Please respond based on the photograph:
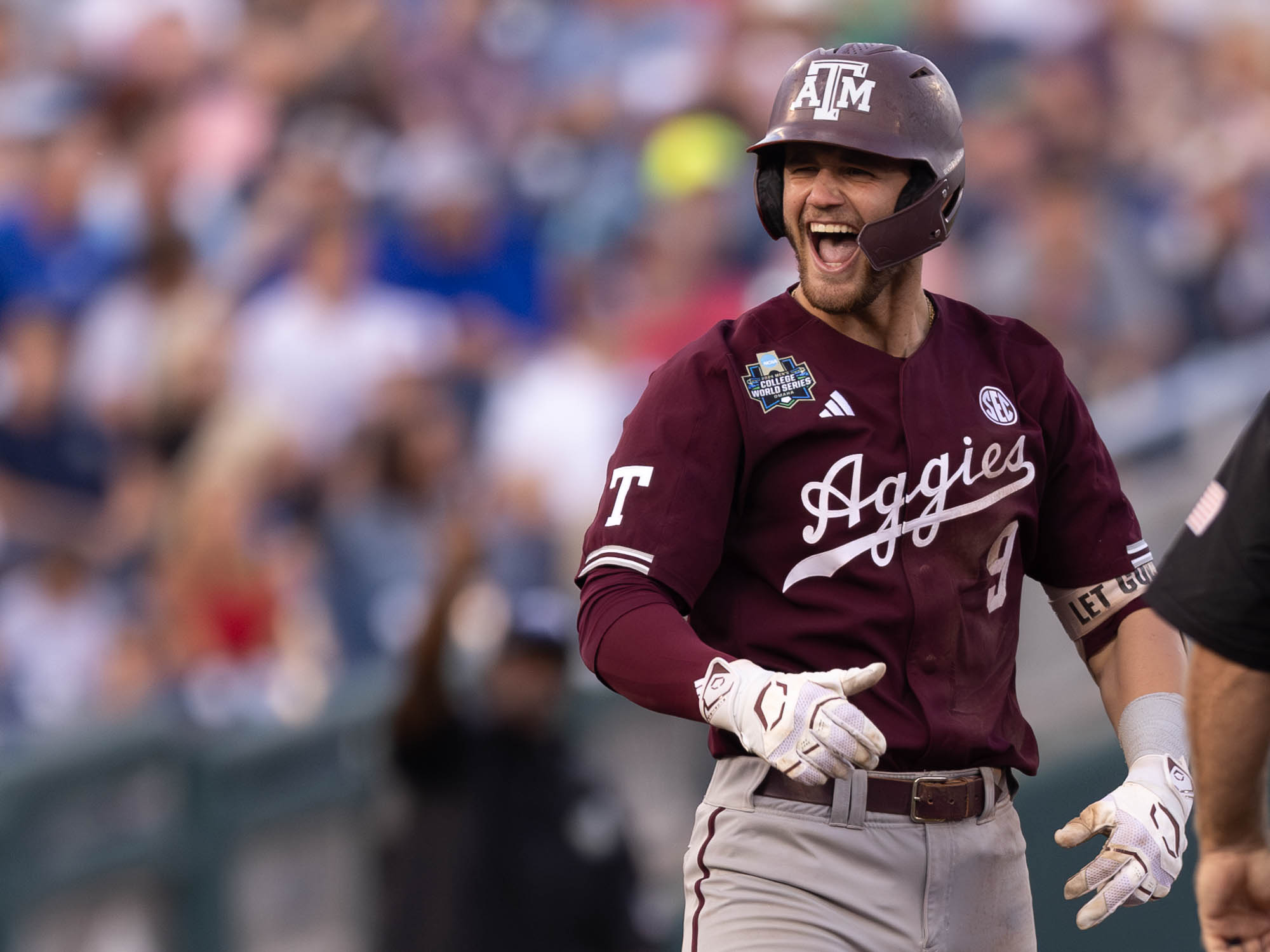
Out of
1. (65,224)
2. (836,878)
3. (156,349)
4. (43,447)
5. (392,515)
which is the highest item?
(65,224)

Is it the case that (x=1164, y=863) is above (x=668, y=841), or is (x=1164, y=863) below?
below

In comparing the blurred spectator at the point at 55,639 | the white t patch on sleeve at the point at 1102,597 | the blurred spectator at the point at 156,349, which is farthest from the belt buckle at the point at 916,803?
the blurred spectator at the point at 156,349

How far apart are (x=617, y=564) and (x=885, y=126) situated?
855 millimetres

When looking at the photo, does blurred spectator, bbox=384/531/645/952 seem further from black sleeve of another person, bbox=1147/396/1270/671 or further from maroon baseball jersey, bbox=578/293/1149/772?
black sleeve of another person, bbox=1147/396/1270/671

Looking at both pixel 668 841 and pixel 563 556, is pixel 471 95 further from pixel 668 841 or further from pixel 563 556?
pixel 668 841

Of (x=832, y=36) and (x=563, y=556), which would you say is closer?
(x=563, y=556)

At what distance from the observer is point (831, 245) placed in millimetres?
2939

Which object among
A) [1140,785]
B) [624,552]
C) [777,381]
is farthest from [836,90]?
[1140,785]

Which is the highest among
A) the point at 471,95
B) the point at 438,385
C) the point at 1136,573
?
the point at 471,95

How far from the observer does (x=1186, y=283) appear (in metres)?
8.62

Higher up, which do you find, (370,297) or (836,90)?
(370,297)

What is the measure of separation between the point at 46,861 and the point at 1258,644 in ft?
13.1

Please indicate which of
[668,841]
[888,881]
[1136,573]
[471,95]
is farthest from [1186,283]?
[888,881]

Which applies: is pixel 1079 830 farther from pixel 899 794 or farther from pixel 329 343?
pixel 329 343
